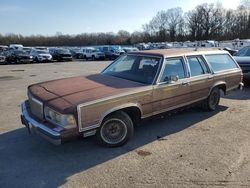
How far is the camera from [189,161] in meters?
4.42

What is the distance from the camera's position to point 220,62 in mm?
7301

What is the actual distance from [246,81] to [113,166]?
8.68 m

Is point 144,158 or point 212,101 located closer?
point 144,158

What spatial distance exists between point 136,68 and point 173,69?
776 mm

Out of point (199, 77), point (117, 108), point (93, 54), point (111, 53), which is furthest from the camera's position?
point (93, 54)

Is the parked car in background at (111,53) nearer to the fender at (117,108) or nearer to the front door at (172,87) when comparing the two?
the front door at (172,87)

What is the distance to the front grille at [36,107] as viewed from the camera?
4.72 metres

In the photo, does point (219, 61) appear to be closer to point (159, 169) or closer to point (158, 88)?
point (158, 88)

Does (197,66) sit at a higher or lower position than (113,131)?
higher

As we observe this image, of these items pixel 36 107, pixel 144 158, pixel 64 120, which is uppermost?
pixel 36 107

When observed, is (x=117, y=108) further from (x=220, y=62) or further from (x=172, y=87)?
(x=220, y=62)

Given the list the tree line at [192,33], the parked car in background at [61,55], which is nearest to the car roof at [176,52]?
the parked car in background at [61,55]

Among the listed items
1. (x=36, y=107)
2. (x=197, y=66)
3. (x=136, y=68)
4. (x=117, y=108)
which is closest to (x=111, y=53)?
(x=197, y=66)

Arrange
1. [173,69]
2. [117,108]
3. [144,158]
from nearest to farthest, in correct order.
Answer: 1. [144,158]
2. [117,108]
3. [173,69]
